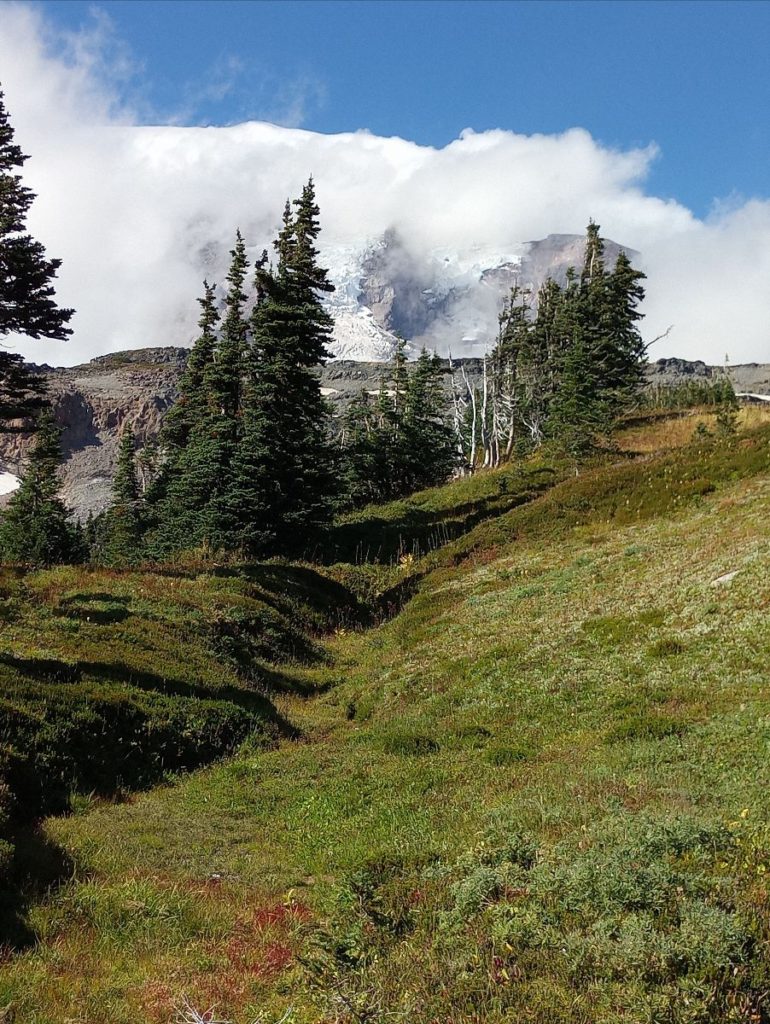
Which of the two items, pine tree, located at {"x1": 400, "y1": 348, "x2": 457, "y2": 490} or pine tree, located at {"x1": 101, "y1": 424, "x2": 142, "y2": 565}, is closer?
pine tree, located at {"x1": 400, "y1": 348, "x2": 457, "y2": 490}

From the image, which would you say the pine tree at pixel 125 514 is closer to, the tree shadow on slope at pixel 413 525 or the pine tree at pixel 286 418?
the tree shadow on slope at pixel 413 525

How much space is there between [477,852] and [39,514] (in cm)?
5882

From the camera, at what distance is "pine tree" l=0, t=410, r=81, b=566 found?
5494 cm

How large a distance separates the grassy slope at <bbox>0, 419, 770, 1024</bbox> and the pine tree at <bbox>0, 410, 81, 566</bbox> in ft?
152

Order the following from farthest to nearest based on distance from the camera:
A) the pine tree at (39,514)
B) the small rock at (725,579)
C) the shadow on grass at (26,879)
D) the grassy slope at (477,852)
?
the pine tree at (39,514) < the small rock at (725,579) < the shadow on grass at (26,879) < the grassy slope at (477,852)

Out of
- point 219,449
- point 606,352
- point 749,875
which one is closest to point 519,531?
point 219,449

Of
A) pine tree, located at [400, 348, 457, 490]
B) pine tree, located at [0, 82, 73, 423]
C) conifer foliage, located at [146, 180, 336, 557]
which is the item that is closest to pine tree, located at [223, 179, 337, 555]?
conifer foliage, located at [146, 180, 336, 557]

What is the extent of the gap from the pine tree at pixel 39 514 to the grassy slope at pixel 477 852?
1822 inches

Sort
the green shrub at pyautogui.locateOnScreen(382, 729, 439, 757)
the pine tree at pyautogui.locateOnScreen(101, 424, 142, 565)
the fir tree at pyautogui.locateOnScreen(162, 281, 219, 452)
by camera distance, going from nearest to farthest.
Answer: the green shrub at pyautogui.locateOnScreen(382, 729, 439, 757), the fir tree at pyautogui.locateOnScreen(162, 281, 219, 452), the pine tree at pyautogui.locateOnScreen(101, 424, 142, 565)

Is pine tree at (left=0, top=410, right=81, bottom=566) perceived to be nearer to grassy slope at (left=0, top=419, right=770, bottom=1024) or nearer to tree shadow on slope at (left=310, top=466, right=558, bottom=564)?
tree shadow on slope at (left=310, top=466, right=558, bottom=564)

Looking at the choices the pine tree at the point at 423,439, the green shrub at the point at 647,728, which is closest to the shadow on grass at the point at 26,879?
the green shrub at the point at 647,728

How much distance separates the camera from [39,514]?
5753 centimetres

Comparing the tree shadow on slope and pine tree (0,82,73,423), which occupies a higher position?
pine tree (0,82,73,423)

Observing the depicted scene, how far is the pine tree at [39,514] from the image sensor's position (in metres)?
54.9
